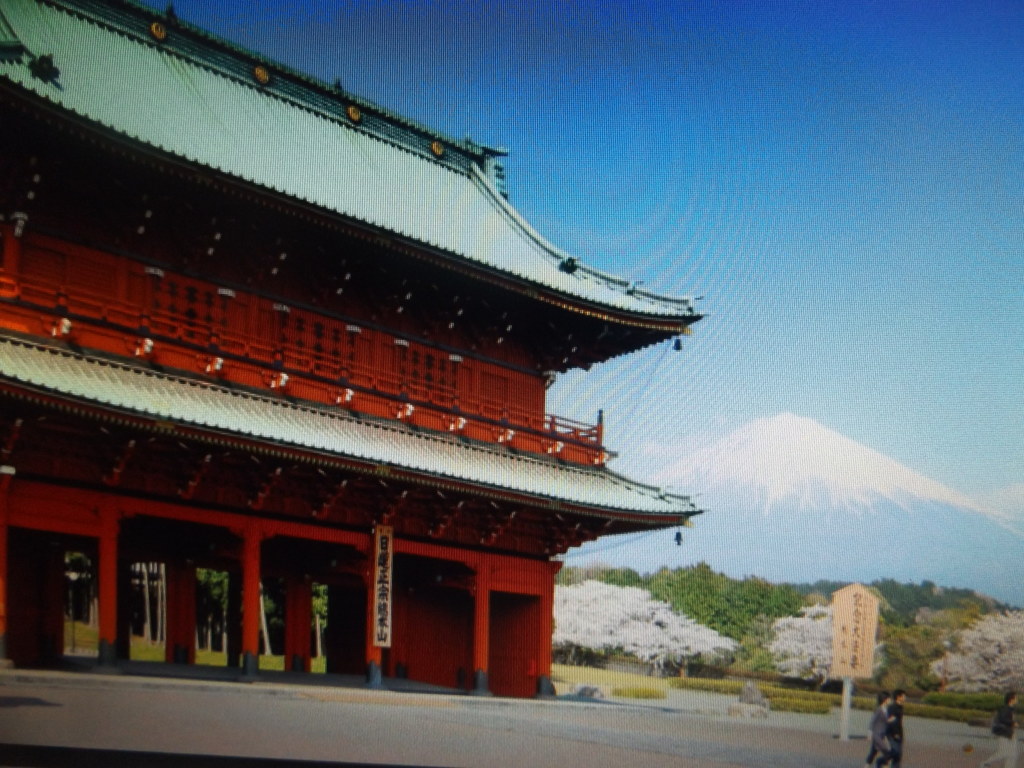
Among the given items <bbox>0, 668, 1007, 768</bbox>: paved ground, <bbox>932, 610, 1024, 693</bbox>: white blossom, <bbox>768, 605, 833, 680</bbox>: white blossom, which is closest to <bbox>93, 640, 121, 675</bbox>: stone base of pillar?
<bbox>0, 668, 1007, 768</bbox>: paved ground

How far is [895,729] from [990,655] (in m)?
1.17

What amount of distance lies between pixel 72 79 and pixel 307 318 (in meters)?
3.45

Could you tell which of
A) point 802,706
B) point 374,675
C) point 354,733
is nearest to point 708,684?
point 802,706

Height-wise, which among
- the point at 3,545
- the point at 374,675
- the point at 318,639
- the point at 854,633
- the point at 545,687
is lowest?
the point at 318,639


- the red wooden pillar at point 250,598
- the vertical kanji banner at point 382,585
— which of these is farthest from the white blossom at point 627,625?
the red wooden pillar at point 250,598

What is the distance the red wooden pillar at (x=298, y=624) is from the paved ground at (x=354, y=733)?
8.13 feet

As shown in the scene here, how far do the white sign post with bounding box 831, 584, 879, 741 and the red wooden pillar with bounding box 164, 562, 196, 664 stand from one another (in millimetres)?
7094

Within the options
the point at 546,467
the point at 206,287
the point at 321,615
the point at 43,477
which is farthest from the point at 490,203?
the point at 321,615

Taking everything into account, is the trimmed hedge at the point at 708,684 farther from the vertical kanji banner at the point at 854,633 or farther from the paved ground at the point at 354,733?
the vertical kanji banner at the point at 854,633

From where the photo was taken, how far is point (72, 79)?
1154cm

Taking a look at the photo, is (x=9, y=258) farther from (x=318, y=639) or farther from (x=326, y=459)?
(x=318, y=639)

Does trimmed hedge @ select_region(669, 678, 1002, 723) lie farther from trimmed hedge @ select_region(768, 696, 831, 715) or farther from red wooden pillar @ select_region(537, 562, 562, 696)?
red wooden pillar @ select_region(537, 562, 562, 696)

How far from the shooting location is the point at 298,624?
1351 centimetres

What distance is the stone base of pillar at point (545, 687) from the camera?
13523 mm
